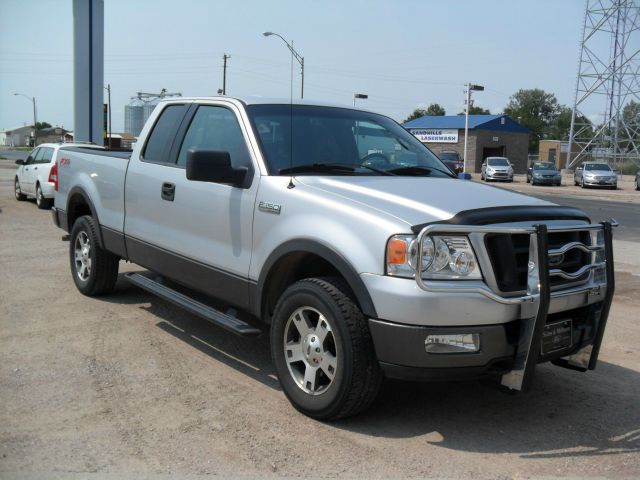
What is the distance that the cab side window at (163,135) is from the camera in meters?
5.64

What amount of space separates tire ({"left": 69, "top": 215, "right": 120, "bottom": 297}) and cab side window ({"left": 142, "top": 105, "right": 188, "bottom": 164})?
124 centimetres

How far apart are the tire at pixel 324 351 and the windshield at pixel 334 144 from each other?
3.17 feet

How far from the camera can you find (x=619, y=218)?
19156 millimetres

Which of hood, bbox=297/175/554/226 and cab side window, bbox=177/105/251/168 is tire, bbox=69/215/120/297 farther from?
hood, bbox=297/175/554/226

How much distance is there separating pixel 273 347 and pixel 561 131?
140 metres

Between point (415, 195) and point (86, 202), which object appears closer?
point (415, 195)

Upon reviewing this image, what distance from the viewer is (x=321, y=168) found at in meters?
4.62

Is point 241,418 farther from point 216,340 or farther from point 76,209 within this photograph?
point 76,209

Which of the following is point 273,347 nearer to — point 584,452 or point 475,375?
point 475,375

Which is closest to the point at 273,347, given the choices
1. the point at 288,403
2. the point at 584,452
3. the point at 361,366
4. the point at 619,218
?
the point at 288,403

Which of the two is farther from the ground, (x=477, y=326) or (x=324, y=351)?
(x=477, y=326)

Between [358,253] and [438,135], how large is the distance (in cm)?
5917

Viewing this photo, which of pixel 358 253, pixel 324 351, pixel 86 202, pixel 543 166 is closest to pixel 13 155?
pixel 543 166

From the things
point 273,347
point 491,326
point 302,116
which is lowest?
point 273,347
